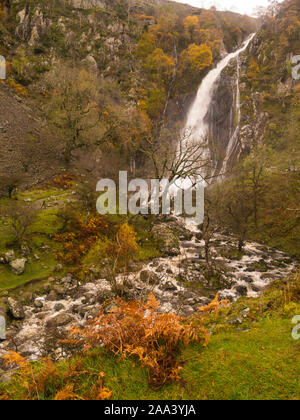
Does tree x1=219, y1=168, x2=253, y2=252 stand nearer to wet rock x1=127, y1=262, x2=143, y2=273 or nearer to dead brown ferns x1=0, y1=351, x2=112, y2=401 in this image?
wet rock x1=127, y1=262, x2=143, y2=273

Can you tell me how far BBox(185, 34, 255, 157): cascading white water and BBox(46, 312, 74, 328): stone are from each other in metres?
29.7

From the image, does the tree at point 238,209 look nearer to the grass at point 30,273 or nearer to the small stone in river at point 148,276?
the small stone in river at point 148,276

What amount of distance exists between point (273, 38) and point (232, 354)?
56450mm

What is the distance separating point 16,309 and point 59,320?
1783mm

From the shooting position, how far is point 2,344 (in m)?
7.78

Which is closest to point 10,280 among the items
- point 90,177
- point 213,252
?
point 213,252

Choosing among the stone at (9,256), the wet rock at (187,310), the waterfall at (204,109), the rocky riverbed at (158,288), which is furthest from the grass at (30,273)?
the waterfall at (204,109)

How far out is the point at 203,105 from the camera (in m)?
37.4

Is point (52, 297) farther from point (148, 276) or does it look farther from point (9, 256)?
point (148, 276)

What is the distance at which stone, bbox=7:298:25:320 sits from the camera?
8.88 meters

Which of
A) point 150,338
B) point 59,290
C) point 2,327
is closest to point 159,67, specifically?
point 59,290

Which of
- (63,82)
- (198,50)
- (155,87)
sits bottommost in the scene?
(63,82)

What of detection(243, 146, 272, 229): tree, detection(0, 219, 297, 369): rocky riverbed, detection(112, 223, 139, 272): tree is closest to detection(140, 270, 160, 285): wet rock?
detection(0, 219, 297, 369): rocky riverbed
